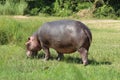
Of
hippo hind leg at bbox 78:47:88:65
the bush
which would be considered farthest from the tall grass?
hippo hind leg at bbox 78:47:88:65

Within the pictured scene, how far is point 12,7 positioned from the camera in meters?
26.5

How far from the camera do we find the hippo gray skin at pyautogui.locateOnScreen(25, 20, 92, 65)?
27.7ft

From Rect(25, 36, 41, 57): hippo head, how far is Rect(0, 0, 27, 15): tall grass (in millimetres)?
16193

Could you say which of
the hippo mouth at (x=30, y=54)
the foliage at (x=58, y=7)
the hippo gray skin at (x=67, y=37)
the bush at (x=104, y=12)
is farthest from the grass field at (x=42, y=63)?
the foliage at (x=58, y=7)

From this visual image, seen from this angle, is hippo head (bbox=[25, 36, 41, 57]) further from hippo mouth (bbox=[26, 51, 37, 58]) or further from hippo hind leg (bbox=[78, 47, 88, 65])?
hippo hind leg (bbox=[78, 47, 88, 65])

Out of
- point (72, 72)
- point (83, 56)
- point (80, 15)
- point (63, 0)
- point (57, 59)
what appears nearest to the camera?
point (72, 72)

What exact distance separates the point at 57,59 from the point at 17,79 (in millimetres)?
2580

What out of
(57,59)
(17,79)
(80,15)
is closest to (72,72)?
(17,79)

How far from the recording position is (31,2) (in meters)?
28.6

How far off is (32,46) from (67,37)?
4.17ft

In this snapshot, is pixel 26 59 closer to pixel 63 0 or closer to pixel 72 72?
pixel 72 72

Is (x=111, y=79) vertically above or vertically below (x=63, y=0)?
above

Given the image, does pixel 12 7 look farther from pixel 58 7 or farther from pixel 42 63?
pixel 42 63

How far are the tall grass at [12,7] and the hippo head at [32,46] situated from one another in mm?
16193
